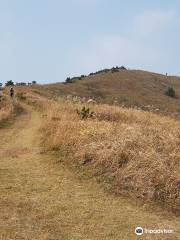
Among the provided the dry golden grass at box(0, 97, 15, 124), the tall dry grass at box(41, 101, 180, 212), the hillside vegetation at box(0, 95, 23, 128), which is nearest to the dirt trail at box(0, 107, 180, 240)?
the tall dry grass at box(41, 101, 180, 212)

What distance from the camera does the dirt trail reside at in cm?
803

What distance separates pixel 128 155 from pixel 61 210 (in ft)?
10.1

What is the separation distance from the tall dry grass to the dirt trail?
0.51 meters

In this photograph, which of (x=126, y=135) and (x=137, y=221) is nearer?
(x=137, y=221)

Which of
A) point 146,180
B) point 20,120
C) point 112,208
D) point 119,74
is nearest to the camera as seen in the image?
point 112,208

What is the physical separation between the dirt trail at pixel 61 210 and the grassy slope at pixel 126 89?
143 feet

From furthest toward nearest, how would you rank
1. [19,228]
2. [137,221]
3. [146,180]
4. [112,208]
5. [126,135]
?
1. [126,135]
2. [146,180]
3. [112,208]
4. [137,221]
5. [19,228]

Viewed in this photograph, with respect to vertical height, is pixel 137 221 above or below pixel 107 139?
below

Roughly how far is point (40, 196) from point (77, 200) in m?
0.79

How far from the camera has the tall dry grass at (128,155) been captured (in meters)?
10.2

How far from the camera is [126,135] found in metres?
13.3

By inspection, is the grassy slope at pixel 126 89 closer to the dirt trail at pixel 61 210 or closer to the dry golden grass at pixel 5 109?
the dry golden grass at pixel 5 109

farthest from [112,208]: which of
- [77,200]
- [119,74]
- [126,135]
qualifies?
[119,74]

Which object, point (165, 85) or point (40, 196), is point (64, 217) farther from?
point (165, 85)
